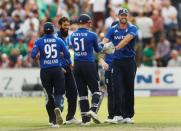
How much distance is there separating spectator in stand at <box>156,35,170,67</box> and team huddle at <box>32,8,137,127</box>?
1403 cm

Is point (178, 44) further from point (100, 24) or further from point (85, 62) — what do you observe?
point (85, 62)

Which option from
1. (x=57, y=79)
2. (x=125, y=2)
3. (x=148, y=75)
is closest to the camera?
(x=57, y=79)

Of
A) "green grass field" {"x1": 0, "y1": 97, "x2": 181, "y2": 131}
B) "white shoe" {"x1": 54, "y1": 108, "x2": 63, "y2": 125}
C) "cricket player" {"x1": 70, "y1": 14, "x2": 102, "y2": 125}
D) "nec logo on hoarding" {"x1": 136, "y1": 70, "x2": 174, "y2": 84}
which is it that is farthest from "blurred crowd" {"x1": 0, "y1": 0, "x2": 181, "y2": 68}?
"white shoe" {"x1": 54, "y1": 108, "x2": 63, "y2": 125}

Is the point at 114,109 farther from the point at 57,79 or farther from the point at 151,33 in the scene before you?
the point at 151,33

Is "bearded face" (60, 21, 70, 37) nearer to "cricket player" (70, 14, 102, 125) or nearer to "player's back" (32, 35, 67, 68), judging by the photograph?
Result: "cricket player" (70, 14, 102, 125)

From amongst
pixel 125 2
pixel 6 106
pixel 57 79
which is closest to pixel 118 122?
pixel 57 79

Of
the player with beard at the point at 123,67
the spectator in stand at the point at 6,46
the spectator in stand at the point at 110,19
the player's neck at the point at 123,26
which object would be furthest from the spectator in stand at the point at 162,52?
the player's neck at the point at 123,26

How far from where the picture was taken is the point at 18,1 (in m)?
35.3

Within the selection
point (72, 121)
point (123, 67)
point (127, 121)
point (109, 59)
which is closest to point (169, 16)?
point (109, 59)

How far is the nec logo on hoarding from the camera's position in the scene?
3169 centimetres

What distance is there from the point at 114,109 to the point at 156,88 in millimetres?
14076

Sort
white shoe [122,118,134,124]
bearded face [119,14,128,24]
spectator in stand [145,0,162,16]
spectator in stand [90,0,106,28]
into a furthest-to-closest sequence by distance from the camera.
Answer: spectator in stand [90,0,106,28] < spectator in stand [145,0,162,16] < white shoe [122,118,134,124] < bearded face [119,14,128,24]

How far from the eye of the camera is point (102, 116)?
20.6 meters

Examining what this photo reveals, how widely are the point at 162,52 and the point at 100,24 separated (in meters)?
2.91
